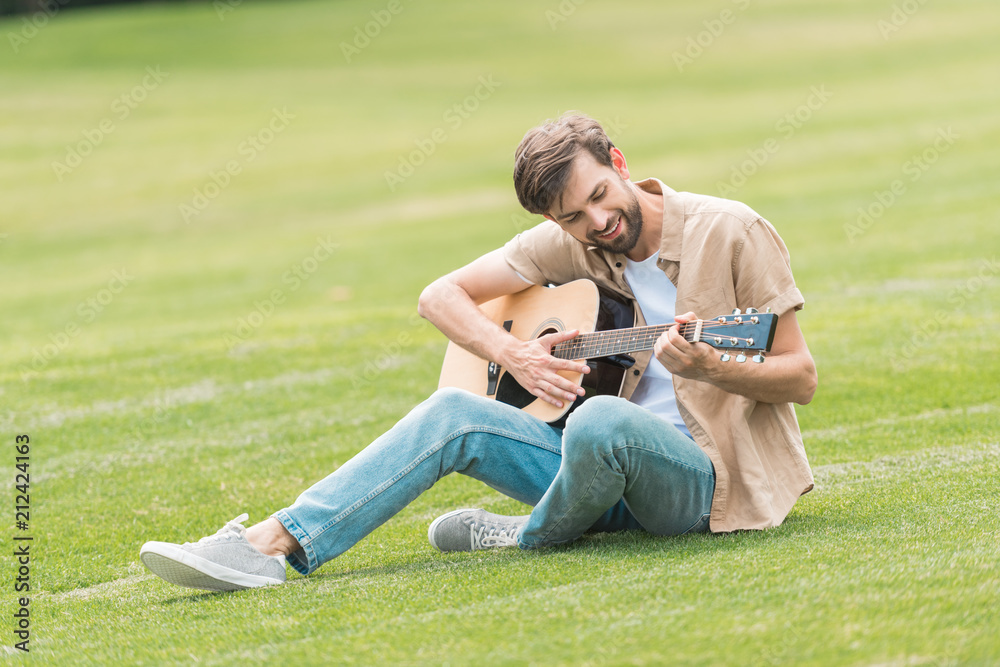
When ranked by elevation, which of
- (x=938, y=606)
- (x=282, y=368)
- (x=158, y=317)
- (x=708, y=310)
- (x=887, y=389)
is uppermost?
(x=708, y=310)

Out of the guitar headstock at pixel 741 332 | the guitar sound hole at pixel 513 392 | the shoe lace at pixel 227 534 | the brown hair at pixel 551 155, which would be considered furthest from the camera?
the guitar sound hole at pixel 513 392

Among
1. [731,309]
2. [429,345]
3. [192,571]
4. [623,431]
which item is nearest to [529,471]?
[623,431]

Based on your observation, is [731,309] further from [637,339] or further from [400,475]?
[400,475]

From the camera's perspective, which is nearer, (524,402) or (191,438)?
(524,402)

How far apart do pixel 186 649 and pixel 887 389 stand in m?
4.47

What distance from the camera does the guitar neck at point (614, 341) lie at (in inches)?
142

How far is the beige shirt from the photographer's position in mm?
3484

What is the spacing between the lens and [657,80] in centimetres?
2678

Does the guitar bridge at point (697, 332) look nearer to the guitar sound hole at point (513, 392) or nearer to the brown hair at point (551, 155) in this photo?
the brown hair at point (551, 155)

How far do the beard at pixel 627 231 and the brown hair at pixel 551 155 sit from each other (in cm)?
17

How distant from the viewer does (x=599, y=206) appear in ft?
12.0

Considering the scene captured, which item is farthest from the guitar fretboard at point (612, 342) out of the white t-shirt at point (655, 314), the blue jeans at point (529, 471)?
the blue jeans at point (529, 471)

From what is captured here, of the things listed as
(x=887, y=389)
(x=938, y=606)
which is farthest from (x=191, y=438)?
(x=938, y=606)

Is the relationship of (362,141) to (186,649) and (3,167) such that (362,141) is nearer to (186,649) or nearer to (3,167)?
(3,167)
